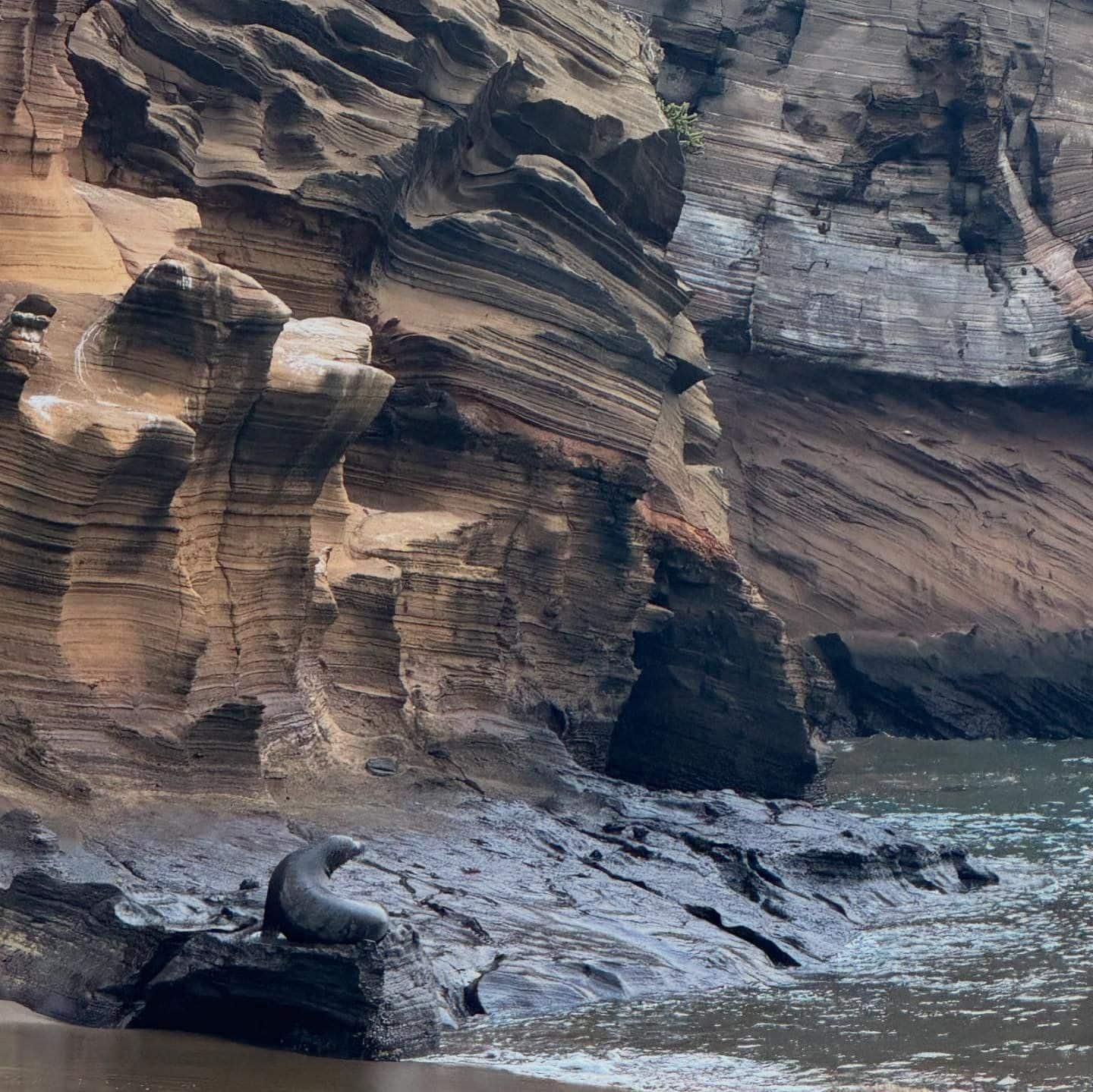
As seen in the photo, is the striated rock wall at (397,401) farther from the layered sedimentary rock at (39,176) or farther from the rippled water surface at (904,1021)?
the rippled water surface at (904,1021)

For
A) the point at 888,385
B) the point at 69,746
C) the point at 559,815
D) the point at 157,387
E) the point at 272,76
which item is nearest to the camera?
the point at 69,746

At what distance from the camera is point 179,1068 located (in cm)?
949

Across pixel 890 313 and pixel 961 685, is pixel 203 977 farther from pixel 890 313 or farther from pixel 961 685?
pixel 890 313

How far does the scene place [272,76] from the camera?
19391 millimetres

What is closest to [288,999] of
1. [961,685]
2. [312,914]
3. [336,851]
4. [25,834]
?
[312,914]

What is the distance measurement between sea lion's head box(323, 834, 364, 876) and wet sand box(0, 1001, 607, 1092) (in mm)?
1458

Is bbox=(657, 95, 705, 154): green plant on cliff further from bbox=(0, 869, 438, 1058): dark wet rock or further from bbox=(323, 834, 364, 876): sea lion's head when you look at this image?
bbox=(0, 869, 438, 1058): dark wet rock

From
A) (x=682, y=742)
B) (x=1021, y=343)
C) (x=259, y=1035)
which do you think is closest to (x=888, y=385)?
(x=1021, y=343)

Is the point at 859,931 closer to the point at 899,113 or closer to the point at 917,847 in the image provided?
the point at 917,847

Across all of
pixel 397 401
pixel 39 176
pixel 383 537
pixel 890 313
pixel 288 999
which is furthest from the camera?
pixel 890 313

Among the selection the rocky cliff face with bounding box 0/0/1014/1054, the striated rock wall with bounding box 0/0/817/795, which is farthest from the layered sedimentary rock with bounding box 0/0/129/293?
the striated rock wall with bounding box 0/0/817/795

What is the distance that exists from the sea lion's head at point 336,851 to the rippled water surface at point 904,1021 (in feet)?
4.71

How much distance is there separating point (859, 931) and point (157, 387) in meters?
7.91

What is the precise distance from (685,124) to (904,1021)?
2375cm
